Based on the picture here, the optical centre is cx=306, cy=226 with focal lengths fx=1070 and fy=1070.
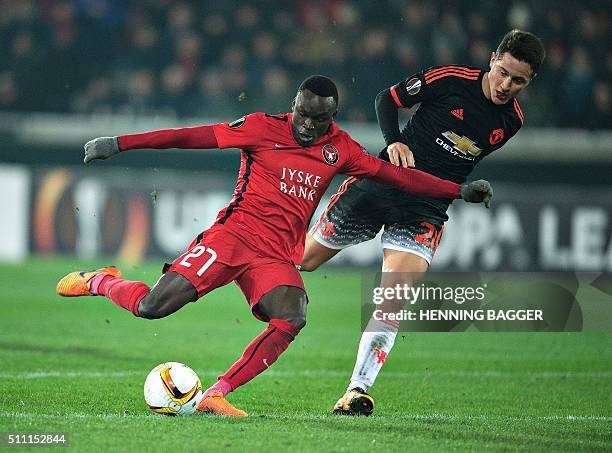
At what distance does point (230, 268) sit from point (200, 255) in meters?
0.17

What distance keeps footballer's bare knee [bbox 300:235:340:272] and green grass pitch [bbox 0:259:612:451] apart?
793mm

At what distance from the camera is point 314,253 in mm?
6742

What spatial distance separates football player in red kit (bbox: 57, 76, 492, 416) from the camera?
17.8 feet

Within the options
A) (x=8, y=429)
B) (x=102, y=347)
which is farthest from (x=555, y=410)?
(x=102, y=347)

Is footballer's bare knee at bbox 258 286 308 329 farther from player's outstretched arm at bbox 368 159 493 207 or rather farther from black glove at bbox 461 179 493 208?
black glove at bbox 461 179 493 208

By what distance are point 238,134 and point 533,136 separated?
32.4 feet

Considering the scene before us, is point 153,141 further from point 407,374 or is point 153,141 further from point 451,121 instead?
point 407,374

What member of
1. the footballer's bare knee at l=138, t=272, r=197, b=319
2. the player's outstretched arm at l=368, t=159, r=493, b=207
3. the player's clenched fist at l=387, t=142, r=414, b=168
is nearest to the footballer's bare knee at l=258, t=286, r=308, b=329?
the footballer's bare knee at l=138, t=272, r=197, b=319

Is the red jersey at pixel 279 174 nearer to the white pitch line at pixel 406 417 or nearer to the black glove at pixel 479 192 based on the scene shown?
the black glove at pixel 479 192

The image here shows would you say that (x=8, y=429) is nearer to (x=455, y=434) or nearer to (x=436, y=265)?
(x=455, y=434)

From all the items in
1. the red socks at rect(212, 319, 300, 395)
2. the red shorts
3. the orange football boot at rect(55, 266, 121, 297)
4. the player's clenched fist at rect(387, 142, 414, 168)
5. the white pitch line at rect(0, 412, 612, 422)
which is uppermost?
the player's clenched fist at rect(387, 142, 414, 168)

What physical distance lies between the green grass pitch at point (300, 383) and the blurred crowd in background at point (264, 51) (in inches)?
177

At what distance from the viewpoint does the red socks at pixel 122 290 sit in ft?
18.4

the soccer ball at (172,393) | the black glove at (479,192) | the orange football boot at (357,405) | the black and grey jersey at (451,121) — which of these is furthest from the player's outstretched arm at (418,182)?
the soccer ball at (172,393)
